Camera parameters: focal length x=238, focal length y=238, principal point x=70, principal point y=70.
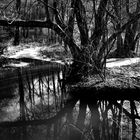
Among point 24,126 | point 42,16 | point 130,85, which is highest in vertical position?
point 42,16

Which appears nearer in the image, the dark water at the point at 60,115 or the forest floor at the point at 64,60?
the dark water at the point at 60,115

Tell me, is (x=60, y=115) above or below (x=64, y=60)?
below

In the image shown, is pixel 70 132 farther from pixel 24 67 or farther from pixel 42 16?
pixel 42 16

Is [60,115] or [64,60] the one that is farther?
[64,60]

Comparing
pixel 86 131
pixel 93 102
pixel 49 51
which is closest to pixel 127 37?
pixel 49 51

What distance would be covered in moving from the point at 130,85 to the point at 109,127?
10.1ft

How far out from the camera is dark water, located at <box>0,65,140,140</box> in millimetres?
7008

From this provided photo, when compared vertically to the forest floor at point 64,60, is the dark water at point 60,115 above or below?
below

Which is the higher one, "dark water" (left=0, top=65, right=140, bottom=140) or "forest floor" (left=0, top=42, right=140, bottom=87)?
"forest floor" (left=0, top=42, right=140, bottom=87)

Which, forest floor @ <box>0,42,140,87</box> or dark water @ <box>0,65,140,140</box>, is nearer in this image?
dark water @ <box>0,65,140,140</box>

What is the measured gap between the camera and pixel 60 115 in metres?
8.48

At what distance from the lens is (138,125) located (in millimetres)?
7496

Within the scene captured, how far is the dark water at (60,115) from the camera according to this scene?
23.0ft

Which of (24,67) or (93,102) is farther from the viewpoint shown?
(24,67)
